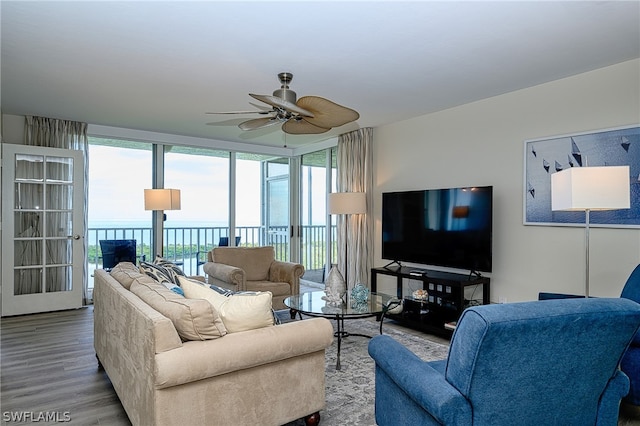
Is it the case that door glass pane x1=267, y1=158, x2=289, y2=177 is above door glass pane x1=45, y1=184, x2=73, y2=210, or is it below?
above

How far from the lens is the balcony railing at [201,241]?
5918mm

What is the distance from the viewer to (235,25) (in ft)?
8.37

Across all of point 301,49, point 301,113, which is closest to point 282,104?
point 301,113

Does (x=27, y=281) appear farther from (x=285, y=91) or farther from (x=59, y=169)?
(x=285, y=91)

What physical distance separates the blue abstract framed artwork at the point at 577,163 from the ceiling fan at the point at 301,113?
73.0 inches

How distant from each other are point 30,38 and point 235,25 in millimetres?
1443

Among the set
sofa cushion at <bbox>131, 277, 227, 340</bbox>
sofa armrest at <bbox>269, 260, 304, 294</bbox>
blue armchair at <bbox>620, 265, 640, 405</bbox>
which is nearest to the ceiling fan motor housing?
sofa cushion at <bbox>131, 277, 227, 340</bbox>

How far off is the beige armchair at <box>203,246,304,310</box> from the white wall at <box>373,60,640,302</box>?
1863mm

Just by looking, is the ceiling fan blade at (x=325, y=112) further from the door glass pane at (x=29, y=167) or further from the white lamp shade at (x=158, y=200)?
the door glass pane at (x=29, y=167)

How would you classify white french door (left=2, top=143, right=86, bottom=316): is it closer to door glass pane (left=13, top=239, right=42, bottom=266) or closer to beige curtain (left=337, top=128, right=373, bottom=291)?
door glass pane (left=13, top=239, right=42, bottom=266)

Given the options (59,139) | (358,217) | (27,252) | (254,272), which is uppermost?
(59,139)

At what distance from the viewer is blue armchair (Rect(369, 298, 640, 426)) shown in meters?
1.38

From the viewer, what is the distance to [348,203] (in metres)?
5.04

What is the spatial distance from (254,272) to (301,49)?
286cm
